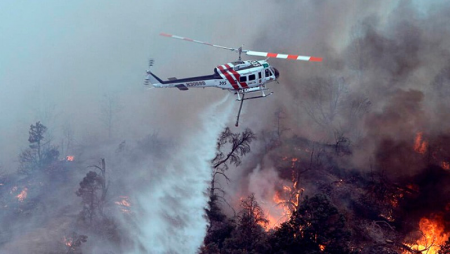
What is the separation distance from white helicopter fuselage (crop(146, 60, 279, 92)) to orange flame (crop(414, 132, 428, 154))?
19.2 m

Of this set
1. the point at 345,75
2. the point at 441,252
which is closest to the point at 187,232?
the point at 441,252

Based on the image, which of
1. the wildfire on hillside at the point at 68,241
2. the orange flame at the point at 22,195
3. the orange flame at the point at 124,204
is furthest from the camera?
the orange flame at the point at 22,195

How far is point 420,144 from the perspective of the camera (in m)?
43.7

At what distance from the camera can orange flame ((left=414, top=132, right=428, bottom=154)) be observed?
43250mm

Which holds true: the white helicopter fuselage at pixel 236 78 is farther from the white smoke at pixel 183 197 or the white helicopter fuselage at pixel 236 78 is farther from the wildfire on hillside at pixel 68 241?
the wildfire on hillside at pixel 68 241

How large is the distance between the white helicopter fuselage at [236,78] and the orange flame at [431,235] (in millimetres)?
19326

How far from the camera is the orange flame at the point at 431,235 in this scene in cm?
3507

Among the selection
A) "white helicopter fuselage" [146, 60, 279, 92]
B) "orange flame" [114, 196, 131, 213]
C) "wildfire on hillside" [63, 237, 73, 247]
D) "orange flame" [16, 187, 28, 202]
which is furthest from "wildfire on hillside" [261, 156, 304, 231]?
"orange flame" [16, 187, 28, 202]

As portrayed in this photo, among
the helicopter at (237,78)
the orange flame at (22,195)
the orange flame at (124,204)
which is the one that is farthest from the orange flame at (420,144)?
the orange flame at (22,195)

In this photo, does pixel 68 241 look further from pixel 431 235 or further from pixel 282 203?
pixel 431 235

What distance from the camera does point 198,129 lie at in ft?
135

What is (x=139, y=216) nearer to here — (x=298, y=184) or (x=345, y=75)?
(x=298, y=184)

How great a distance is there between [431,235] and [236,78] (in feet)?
73.3

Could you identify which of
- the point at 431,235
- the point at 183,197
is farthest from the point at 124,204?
the point at 431,235
